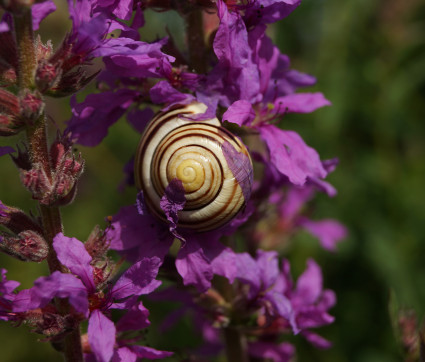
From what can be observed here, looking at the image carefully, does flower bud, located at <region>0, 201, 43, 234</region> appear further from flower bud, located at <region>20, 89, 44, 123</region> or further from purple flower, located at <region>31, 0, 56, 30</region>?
purple flower, located at <region>31, 0, 56, 30</region>

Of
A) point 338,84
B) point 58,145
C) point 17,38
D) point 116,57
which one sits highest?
point 17,38

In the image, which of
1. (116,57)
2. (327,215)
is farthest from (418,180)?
(116,57)

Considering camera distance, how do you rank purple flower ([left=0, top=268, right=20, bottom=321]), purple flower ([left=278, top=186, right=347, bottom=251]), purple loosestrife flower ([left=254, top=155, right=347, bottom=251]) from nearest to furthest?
1. purple flower ([left=0, top=268, right=20, bottom=321])
2. purple loosestrife flower ([left=254, top=155, right=347, bottom=251])
3. purple flower ([left=278, top=186, right=347, bottom=251])

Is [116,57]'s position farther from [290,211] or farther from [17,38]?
[290,211]

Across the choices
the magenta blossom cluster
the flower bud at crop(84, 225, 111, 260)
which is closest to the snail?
the magenta blossom cluster

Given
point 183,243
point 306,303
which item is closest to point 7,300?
point 183,243

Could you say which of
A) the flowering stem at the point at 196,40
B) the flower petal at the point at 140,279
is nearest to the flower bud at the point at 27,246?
the flower petal at the point at 140,279
